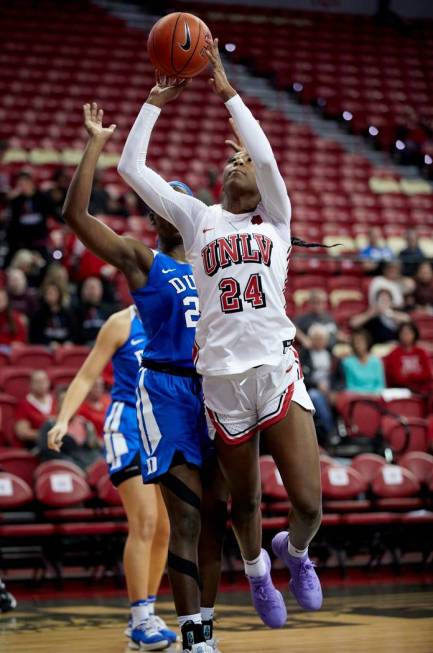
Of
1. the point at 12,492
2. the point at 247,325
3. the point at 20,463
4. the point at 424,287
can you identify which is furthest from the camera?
the point at 424,287

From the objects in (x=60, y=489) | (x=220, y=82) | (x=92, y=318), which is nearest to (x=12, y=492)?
(x=60, y=489)

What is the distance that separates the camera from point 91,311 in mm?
10477

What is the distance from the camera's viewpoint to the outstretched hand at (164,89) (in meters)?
4.54

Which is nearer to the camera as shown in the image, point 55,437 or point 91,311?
point 55,437

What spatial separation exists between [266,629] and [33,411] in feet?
11.7

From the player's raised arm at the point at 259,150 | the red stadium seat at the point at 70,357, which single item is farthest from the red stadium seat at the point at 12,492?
the player's raised arm at the point at 259,150

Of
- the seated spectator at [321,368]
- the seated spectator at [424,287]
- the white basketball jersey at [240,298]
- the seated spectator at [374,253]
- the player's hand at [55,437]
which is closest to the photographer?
the white basketball jersey at [240,298]

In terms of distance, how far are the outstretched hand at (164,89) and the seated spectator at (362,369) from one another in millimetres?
5915

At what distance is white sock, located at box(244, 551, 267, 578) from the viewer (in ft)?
14.9

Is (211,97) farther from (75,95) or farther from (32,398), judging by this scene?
(32,398)

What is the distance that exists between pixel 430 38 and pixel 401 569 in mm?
16209

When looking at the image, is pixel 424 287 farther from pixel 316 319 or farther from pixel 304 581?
pixel 304 581

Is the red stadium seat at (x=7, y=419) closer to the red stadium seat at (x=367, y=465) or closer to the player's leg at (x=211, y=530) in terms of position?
the red stadium seat at (x=367, y=465)

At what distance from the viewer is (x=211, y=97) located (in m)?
19.0
